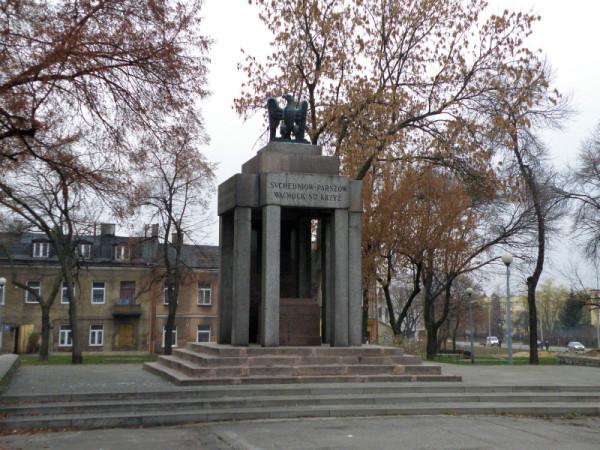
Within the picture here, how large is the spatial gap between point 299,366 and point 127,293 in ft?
124

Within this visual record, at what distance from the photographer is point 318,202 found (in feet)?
48.2

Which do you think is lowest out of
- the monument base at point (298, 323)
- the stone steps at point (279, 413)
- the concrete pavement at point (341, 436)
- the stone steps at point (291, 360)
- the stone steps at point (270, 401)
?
the concrete pavement at point (341, 436)

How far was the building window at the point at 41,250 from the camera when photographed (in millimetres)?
47562

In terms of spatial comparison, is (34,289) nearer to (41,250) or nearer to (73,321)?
(41,250)

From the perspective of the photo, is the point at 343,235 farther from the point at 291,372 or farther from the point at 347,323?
the point at 291,372

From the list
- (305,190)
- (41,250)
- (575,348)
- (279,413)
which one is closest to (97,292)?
(41,250)

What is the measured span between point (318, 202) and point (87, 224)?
1656 centimetres

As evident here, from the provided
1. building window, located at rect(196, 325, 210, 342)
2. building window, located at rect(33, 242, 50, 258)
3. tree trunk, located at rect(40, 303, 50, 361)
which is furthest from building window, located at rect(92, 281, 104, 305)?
tree trunk, located at rect(40, 303, 50, 361)

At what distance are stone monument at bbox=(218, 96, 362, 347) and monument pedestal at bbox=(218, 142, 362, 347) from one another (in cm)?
2

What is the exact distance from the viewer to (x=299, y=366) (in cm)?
1323

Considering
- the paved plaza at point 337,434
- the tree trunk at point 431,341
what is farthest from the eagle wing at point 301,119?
the tree trunk at point 431,341

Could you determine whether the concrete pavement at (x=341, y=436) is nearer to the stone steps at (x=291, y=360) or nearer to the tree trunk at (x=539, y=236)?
the stone steps at (x=291, y=360)

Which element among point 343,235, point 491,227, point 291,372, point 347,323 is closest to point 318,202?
point 343,235

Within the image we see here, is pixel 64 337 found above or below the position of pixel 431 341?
below
